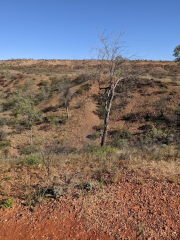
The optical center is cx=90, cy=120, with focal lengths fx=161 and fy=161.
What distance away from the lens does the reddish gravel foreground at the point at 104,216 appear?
3.74m

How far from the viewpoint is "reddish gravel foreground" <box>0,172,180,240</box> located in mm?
3742

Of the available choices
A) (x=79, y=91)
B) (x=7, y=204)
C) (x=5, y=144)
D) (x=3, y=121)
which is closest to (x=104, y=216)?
(x=7, y=204)

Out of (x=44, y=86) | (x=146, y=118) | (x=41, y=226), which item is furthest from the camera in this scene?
(x=44, y=86)

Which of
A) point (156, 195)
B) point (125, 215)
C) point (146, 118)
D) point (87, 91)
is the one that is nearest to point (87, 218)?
point (125, 215)

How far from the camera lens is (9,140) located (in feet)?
63.2

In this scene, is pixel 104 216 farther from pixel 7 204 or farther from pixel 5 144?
pixel 5 144

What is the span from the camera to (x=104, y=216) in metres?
4.18

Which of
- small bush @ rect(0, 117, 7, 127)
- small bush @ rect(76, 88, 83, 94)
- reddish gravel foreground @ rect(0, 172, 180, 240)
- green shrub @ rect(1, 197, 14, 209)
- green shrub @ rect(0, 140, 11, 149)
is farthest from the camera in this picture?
small bush @ rect(76, 88, 83, 94)

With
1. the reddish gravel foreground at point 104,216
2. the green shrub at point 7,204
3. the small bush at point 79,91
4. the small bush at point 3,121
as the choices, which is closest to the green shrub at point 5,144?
the small bush at point 3,121

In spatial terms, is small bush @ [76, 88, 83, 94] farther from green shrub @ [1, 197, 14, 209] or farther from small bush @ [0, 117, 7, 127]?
green shrub @ [1, 197, 14, 209]

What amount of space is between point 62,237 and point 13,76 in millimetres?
44528

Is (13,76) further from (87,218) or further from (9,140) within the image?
(87,218)

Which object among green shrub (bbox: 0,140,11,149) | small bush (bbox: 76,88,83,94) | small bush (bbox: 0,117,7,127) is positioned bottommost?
green shrub (bbox: 0,140,11,149)

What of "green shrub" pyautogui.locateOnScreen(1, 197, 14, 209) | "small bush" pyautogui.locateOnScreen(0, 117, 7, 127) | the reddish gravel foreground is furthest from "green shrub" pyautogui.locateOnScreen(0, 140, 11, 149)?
the reddish gravel foreground
